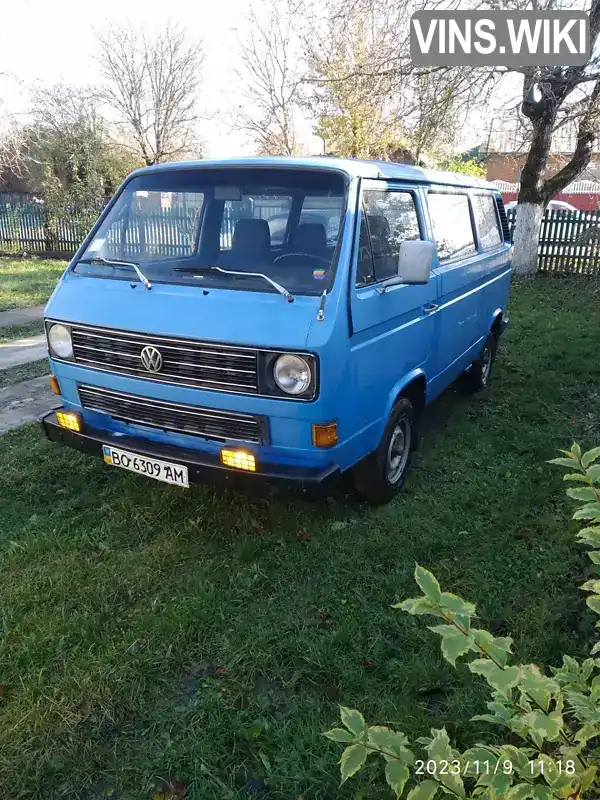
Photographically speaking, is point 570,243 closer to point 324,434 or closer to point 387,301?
point 387,301

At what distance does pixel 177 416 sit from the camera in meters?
3.47

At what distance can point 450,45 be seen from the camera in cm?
1121

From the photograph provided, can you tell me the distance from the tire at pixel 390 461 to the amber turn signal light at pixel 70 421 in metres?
1.73

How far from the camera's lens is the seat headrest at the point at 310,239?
3580 millimetres

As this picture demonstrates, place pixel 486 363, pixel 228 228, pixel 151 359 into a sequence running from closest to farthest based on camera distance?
pixel 151 359
pixel 228 228
pixel 486 363

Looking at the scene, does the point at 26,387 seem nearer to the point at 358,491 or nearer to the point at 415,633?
the point at 358,491

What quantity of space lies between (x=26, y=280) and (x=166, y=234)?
11137 mm

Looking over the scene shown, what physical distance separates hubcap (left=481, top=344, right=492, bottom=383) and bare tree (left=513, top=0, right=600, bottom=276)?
6.90 m

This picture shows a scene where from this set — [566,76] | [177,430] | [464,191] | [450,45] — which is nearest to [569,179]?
[566,76]

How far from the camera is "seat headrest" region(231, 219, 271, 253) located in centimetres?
384

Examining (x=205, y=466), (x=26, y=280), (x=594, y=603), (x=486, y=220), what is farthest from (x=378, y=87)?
(x=594, y=603)

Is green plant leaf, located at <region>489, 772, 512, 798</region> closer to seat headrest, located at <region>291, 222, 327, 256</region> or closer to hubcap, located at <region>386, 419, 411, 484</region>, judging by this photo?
seat headrest, located at <region>291, 222, 327, 256</region>

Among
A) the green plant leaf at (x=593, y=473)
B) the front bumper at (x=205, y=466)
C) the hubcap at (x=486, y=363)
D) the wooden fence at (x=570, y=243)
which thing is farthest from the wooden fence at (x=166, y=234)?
the hubcap at (x=486, y=363)

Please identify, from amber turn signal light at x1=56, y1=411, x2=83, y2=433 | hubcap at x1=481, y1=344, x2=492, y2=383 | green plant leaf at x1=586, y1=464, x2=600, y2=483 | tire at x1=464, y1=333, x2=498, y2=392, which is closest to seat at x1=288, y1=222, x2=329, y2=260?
amber turn signal light at x1=56, y1=411, x2=83, y2=433
